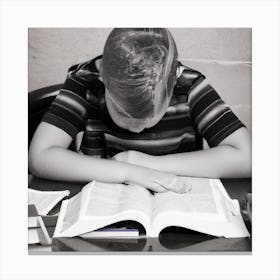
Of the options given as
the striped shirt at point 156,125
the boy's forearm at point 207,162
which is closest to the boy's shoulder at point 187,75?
the striped shirt at point 156,125

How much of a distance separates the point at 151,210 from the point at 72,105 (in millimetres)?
396

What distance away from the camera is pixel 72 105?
1762 mm

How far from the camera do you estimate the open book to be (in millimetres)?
1612

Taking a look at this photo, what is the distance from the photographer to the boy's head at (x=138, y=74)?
A: 5.65ft

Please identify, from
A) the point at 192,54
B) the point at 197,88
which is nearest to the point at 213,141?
the point at 197,88

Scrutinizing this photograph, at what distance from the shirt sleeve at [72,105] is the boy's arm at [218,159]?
0.60ft

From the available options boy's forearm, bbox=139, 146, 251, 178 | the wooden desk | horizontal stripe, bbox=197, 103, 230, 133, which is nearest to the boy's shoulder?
horizontal stripe, bbox=197, 103, 230, 133

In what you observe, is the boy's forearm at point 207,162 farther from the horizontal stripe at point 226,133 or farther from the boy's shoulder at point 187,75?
the boy's shoulder at point 187,75

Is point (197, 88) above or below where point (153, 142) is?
above

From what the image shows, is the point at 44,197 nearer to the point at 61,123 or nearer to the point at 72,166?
the point at 72,166
